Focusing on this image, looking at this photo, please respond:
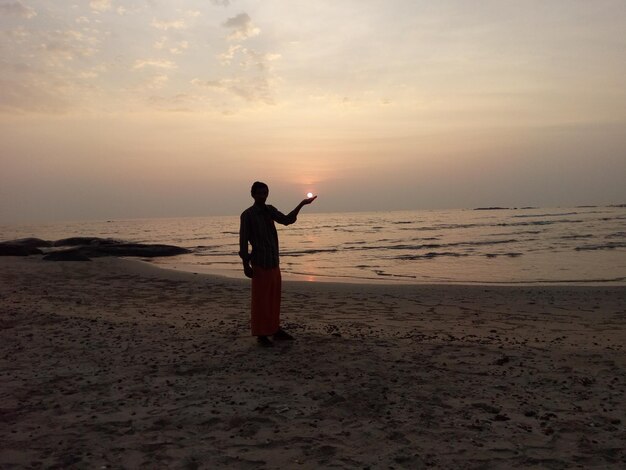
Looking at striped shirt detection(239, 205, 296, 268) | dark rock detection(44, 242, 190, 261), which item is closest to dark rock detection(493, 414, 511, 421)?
striped shirt detection(239, 205, 296, 268)

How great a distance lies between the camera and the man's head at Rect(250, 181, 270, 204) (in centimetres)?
669

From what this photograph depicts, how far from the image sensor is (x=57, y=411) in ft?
14.1

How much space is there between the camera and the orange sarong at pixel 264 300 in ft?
21.7

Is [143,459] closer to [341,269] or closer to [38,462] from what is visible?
[38,462]

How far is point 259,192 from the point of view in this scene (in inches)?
264

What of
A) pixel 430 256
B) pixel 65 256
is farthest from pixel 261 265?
pixel 430 256

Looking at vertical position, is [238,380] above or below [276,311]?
below

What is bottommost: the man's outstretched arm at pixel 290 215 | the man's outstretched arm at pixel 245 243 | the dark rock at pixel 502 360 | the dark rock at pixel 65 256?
the dark rock at pixel 502 360

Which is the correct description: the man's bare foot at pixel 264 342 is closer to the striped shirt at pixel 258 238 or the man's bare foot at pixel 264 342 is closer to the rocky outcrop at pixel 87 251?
the striped shirt at pixel 258 238

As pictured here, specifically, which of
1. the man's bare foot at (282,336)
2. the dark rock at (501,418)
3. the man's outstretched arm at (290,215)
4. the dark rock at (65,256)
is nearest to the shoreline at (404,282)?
the dark rock at (65,256)

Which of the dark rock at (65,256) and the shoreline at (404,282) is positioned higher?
the dark rock at (65,256)

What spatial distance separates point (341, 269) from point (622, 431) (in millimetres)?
16031

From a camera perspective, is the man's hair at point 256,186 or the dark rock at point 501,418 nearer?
the dark rock at point 501,418

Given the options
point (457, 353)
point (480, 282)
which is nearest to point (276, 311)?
point (457, 353)
